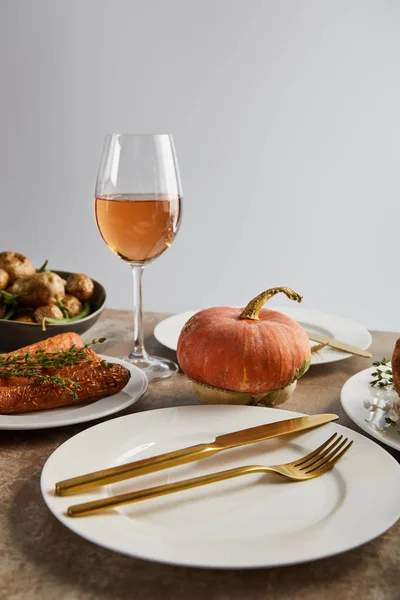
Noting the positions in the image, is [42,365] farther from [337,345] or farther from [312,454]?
[337,345]

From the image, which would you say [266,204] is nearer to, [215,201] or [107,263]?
[215,201]

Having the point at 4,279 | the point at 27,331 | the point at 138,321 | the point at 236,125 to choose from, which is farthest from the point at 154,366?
the point at 236,125

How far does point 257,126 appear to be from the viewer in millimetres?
4363

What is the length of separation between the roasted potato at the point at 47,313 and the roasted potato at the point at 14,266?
0.35ft

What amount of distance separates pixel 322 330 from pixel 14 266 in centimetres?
60

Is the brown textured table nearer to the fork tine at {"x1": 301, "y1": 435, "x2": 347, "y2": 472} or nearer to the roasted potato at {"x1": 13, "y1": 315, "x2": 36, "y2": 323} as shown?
the fork tine at {"x1": 301, "y1": 435, "x2": 347, "y2": 472}

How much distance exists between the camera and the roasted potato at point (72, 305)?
1278 mm

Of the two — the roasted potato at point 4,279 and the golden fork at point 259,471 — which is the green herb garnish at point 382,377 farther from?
the roasted potato at point 4,279

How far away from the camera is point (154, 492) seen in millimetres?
641

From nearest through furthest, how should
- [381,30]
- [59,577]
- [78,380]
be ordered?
[59,577], [78,380], [381,30]

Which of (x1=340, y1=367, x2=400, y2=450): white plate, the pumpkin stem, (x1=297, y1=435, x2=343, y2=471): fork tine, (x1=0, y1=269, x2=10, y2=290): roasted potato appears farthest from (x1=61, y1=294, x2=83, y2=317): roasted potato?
(x1=297, y1=435, x2=343, y2=471): fork tine

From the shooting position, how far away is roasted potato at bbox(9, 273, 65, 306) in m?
1.25

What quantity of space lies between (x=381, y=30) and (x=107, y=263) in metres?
2.28

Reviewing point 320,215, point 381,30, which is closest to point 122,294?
point 320,215
